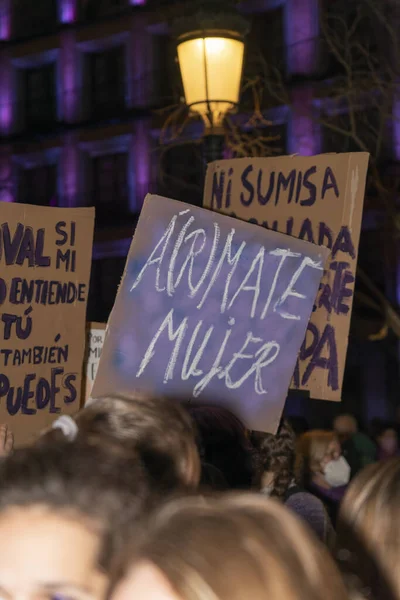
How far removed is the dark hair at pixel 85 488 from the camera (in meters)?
1.55

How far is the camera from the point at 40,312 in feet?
15.0

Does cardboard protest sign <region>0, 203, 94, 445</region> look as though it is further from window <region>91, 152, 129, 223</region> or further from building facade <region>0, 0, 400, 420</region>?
window <region>91, 152, 129, 223</region>

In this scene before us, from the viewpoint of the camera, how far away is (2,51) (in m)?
28.8

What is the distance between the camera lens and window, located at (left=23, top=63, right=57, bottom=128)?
2814 centimetres

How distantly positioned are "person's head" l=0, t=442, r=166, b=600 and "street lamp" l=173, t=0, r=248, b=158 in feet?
15.0

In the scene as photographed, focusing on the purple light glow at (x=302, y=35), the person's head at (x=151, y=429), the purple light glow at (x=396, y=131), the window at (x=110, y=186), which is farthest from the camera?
the window at (x=110, y=186)

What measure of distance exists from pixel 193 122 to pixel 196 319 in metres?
20.9

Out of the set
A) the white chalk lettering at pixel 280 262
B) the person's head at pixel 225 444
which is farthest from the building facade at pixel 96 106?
the person's head at pixel 225 444

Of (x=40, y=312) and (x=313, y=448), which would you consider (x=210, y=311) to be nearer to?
(x=40, y=312)

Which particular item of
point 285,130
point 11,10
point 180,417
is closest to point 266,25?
point 285,130

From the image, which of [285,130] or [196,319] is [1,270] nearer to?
[196,319]

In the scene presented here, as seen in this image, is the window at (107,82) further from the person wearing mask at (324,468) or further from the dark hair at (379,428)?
the person wearing mask at (324,468)

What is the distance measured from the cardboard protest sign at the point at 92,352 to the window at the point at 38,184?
2311 centimetres

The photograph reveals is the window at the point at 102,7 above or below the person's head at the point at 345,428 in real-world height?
above
